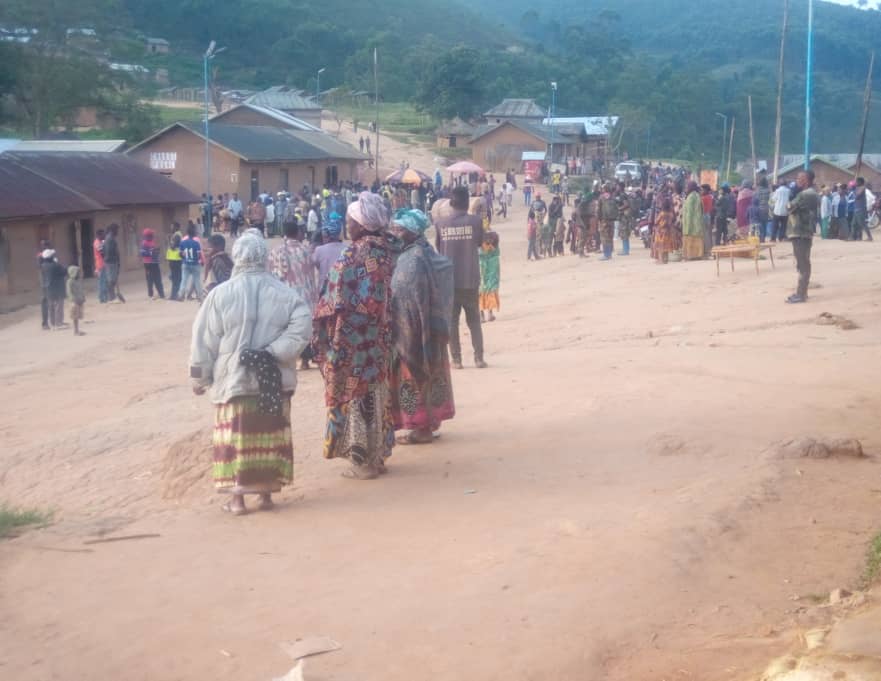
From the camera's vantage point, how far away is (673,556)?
16.5 ft

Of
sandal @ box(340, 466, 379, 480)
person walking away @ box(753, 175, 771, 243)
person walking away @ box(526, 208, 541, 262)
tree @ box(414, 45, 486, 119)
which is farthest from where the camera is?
tree @ box(414, 45, 486, 119)

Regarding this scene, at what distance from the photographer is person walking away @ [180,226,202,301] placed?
21875 mm

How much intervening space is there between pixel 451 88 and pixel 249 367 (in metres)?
71.4

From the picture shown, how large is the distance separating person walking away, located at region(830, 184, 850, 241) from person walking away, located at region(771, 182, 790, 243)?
130cm

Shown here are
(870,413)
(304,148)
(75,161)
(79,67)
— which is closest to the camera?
(870,413)

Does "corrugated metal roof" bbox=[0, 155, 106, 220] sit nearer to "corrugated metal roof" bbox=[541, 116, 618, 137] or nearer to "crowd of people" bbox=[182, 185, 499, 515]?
"crowd of people" bbox=[182, 185, 499, 515]

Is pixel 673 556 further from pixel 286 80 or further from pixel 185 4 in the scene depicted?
pixel 185 4

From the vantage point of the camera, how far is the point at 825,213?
2430cm

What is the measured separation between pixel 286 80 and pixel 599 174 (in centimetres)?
3868

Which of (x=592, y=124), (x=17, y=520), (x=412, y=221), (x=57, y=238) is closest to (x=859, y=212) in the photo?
(x=57, y=238)

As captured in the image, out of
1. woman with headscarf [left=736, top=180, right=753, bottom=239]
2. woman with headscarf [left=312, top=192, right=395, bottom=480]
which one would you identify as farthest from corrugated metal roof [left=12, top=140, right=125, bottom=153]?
woman with headscarf [left=312, top=192, right=395, bottom=480]

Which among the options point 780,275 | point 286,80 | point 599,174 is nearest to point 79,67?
point 599,174

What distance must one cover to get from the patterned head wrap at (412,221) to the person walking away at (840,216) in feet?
61.7

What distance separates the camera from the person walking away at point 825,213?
24.2 m
